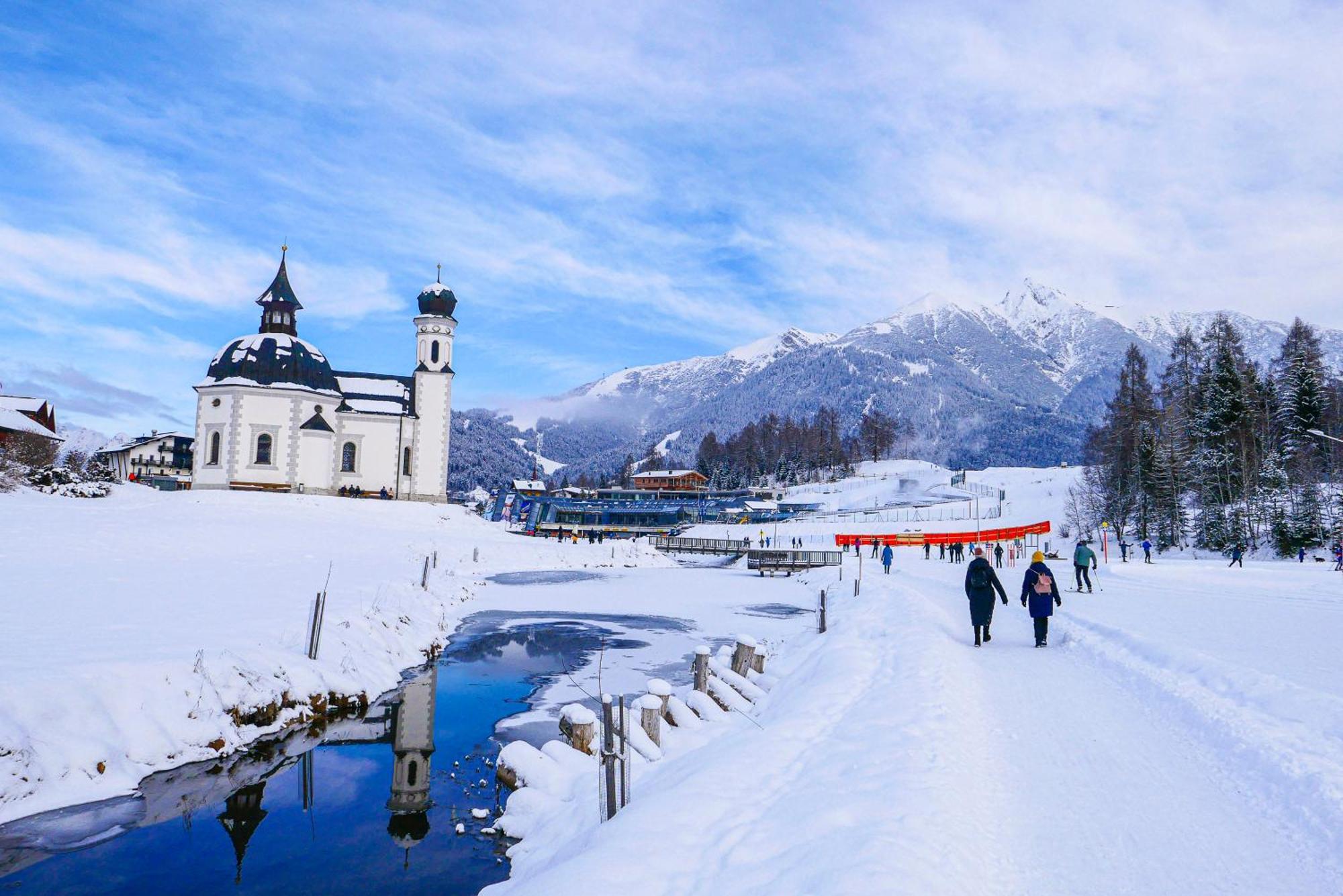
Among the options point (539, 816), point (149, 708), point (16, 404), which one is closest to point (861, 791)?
point (539, 816)

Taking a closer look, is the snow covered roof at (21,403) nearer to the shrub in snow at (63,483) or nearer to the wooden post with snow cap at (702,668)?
the shrub in snow at (63,483)

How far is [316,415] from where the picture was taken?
2392 inches

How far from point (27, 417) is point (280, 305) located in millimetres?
19598

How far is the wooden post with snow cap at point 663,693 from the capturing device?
9664mm

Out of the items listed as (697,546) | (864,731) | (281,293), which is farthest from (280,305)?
(864,731)

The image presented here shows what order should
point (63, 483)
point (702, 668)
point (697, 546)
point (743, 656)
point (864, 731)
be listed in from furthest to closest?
point (697, 546)
point (63, 483)
point (743, 656)
point (702, 668)
point (864, 731)

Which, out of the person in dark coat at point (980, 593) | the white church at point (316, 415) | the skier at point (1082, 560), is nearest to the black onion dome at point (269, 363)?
the white church at point (316, 415)

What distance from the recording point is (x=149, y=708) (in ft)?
28.6

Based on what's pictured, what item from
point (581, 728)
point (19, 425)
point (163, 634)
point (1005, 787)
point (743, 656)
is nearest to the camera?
point (1005, 787)

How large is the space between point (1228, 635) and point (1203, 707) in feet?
20.3

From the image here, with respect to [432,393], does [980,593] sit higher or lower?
lower

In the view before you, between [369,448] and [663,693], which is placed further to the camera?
[369,448]

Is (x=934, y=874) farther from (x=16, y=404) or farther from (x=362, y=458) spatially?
(x=16, y=404)

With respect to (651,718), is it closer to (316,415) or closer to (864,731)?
(864,731)
